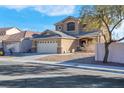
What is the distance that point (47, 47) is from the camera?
4441 cm

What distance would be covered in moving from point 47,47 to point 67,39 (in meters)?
3.44

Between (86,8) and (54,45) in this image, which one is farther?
(54,45)

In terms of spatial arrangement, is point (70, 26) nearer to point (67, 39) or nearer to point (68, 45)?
point (67, 39)

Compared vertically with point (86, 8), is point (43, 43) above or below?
below

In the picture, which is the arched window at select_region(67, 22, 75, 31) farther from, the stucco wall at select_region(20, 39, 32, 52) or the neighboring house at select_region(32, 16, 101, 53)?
the stucco wall at select_region(20, 39, 32, 52)

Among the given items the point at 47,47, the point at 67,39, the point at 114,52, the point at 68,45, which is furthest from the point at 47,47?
the point at 114,52

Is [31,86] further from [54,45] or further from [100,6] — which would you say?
[54,45]

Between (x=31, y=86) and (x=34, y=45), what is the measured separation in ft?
114

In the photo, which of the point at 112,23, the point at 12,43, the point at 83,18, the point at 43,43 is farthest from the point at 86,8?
the point at 12,43

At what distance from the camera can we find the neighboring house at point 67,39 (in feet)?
141

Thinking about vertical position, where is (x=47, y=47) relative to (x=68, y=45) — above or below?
below

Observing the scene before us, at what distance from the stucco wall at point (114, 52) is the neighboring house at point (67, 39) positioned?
1402 cm
